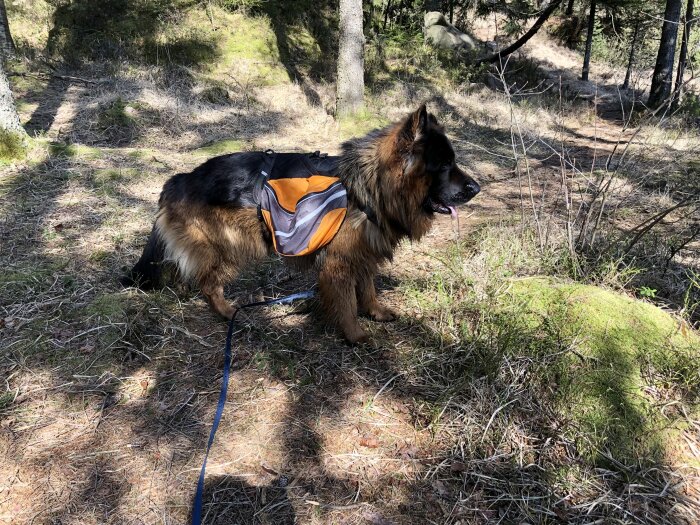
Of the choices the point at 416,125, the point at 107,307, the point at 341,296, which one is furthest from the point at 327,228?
the point at 107,307

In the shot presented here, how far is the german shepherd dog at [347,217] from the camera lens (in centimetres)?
313

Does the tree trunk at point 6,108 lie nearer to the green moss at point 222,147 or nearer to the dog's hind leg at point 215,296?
the green moss at point 222,147

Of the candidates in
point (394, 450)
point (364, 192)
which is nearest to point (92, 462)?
point (394, 450)

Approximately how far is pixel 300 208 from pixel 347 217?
374 mm

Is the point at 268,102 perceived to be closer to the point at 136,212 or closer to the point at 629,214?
the point at 136,212

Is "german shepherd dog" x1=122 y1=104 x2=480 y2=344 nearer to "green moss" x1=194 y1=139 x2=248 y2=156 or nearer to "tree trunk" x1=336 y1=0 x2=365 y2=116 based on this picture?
"green moss" x1=194 y1=139 x2=248 y2=156

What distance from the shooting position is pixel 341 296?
3.50m

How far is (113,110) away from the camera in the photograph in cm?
902

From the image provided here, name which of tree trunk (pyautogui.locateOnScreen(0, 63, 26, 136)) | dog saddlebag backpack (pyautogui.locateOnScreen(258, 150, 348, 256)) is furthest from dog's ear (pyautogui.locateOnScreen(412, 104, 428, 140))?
tree trunk (pyautogui.locateOnScreen(0, 63, 26, 136))

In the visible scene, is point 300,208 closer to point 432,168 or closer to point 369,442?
point 432,168

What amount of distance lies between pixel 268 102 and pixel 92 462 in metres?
11.0

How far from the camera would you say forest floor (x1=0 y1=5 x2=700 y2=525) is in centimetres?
233

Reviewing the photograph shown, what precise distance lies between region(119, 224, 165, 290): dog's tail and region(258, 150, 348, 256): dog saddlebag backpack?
1.03 meters

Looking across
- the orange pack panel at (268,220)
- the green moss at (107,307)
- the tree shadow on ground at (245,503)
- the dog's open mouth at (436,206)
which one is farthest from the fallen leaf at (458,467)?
the green moss at (107,307)
